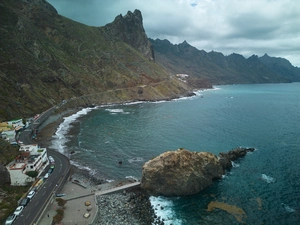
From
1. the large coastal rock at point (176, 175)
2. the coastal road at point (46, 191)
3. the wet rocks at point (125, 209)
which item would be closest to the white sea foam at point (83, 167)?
the coastal road at point (46, 191)

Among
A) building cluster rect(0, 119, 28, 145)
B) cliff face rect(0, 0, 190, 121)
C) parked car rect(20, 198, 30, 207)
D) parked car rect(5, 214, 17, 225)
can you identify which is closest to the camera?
parked car rect(5, 214, 17, 225)

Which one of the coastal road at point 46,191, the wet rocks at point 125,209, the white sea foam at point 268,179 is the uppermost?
the coastal road at point 46,191

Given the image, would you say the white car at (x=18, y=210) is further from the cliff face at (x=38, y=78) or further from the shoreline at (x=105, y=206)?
the cliff face at (x=38, y=78)

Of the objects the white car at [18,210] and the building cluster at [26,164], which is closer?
the white car at [18,210]

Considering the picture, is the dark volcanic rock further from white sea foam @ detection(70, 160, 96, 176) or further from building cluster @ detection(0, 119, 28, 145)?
building cluster @ detection(0, 119, 28, 145)

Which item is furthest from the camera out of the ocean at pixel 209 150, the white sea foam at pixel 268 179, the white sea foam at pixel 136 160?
the white sea foam at pixel 136 160

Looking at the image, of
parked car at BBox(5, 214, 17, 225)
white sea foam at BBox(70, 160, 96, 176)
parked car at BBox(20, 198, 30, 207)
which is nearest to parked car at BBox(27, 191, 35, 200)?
parked car at BBox(20, 198, 30, 207)

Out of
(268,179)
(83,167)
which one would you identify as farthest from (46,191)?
(268,179)
